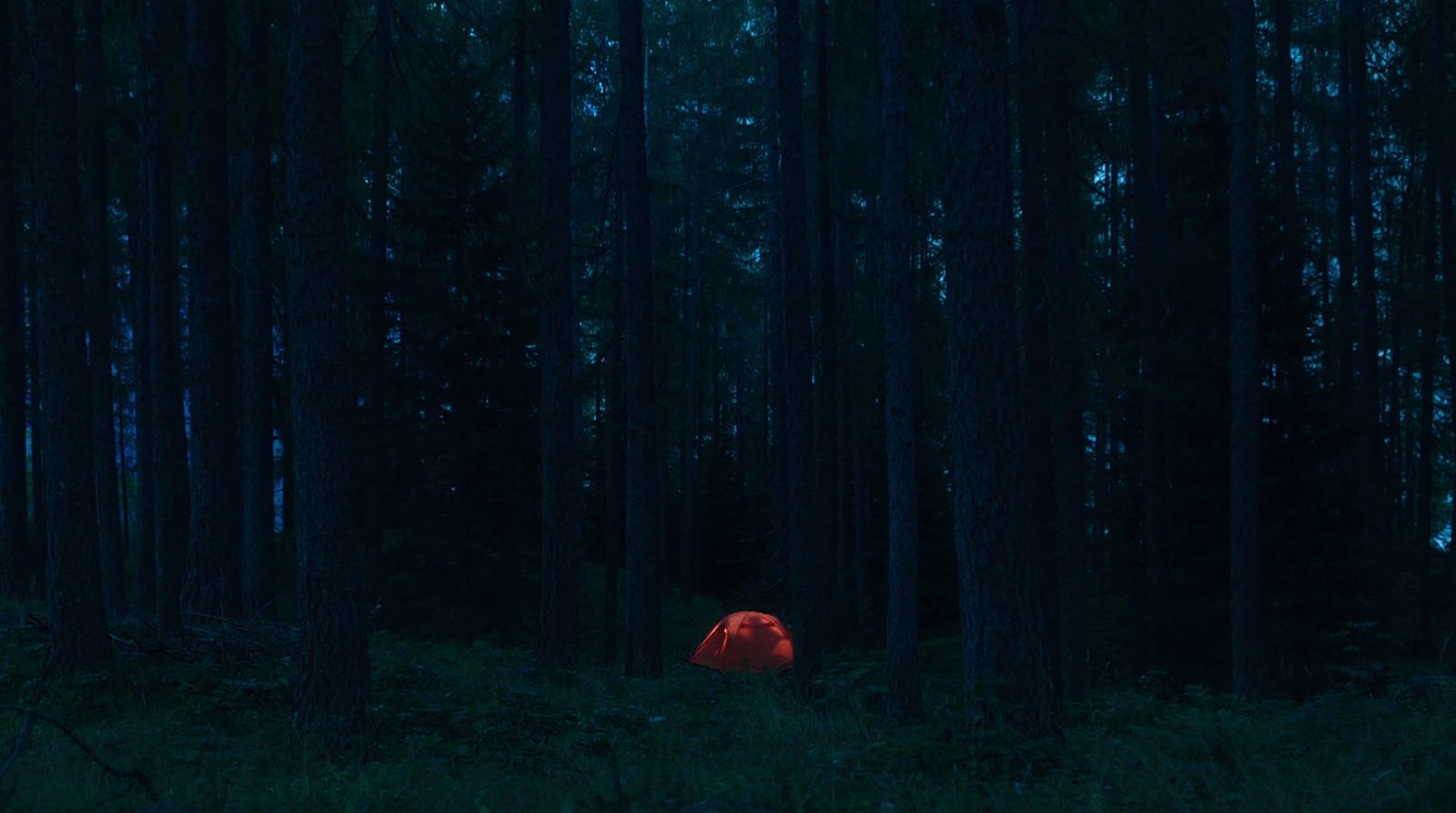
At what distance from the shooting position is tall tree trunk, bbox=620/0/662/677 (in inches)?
616

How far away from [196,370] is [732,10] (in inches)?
Result: 851

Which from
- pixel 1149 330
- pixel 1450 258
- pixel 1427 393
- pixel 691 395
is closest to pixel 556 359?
pixel 1149 330

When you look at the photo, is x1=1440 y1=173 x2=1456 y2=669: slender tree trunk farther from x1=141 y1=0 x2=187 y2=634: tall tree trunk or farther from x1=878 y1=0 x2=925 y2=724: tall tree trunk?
x1=141 y1=0 x2=187 y2=634: tall tree trunk

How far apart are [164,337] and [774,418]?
9939mm

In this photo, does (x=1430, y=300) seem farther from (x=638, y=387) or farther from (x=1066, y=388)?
(x=638, y=387)

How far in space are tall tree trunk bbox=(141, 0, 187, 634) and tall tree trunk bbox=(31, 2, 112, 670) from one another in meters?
2.25

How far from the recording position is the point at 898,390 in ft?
41.7

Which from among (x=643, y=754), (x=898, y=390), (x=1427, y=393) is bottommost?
(x=643, y=754)

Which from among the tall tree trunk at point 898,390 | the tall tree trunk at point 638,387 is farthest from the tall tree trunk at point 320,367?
the tall tree trunk at point 638,387

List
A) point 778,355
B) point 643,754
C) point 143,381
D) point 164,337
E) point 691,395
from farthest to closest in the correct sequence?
1. point 691,395
2. point 778,355
3. point 143,381
4. point 164,337
5. point 643,754

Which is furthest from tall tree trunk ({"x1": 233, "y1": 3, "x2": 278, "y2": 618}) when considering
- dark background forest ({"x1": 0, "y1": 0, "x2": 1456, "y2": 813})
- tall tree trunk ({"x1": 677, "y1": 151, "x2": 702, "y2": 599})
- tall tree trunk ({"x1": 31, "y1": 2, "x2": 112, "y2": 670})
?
tall tree trunk ({"x1": 677, "y1": 151, "x2": 702, "y2": 599})

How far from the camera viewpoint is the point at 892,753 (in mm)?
7344

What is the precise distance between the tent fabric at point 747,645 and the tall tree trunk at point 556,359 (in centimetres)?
690

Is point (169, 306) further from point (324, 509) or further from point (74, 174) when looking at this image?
point (324, 509)
